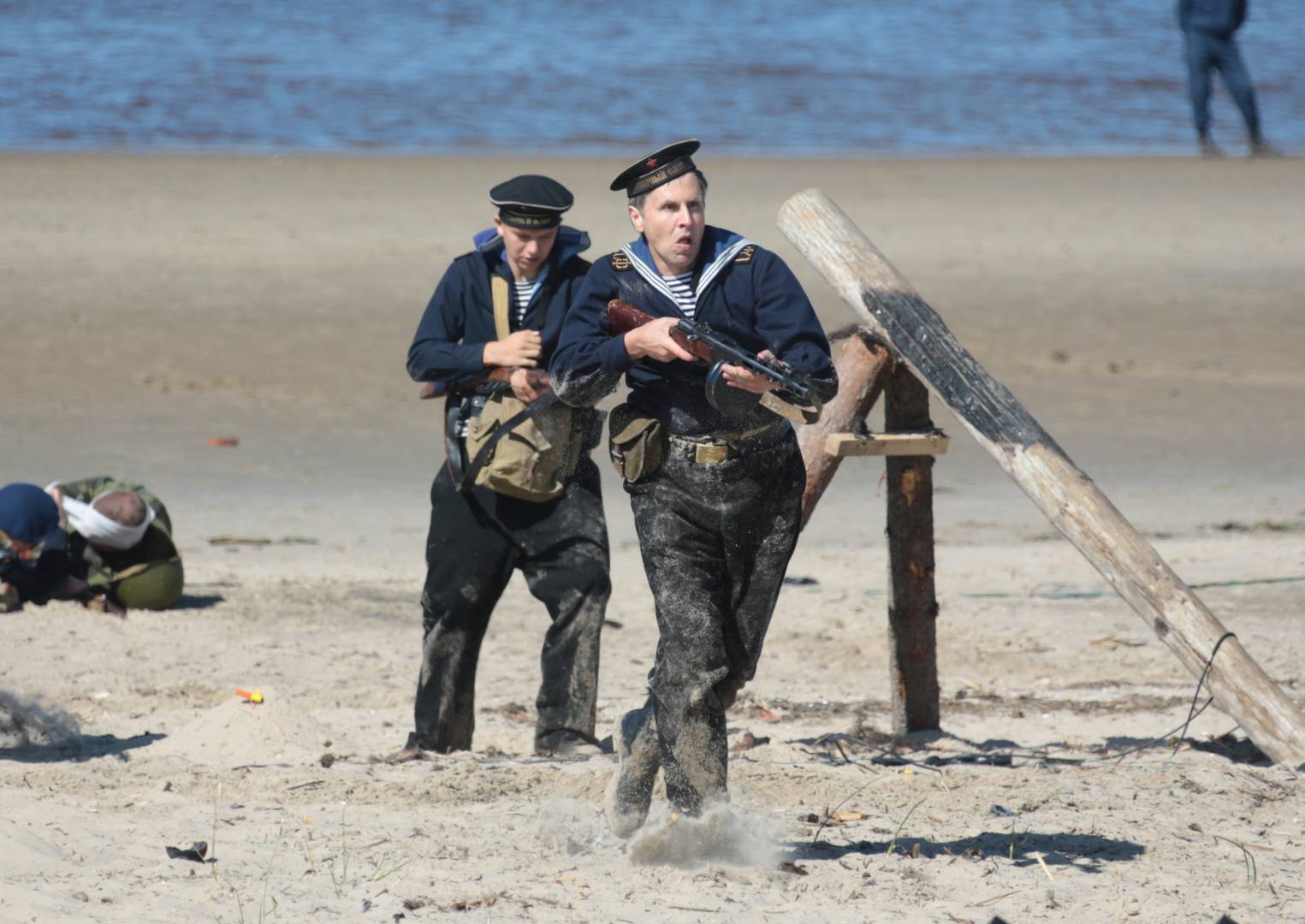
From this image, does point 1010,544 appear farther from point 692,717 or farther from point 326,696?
point 692,717

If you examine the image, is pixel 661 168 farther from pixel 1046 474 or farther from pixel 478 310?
pixel 1046 474

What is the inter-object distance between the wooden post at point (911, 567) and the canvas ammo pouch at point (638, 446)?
1.86m

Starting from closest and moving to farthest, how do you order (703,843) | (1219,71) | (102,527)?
1. (703,843)
2. (102,527)
3. (1219,71)

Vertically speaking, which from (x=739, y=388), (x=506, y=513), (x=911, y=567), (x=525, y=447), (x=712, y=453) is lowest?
(x=911, y=567)

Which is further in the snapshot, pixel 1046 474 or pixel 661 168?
pixel 1046 474

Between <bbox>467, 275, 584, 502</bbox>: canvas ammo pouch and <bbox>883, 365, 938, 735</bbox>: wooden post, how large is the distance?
1.24 m

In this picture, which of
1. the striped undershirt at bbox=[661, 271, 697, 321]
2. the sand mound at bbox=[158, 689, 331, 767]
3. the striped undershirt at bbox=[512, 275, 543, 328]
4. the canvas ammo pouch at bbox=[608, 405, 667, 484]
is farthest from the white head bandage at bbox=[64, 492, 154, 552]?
the striped undershirt at bbox=[661, 271, 697, 321]

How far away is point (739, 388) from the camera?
419cm

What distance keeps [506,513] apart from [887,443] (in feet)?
4.41

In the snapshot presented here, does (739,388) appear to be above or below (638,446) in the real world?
above

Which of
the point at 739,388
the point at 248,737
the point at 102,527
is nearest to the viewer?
the point at 739,388

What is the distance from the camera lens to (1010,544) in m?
9.69

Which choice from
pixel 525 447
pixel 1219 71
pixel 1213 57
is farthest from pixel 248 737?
pixel 1219 71

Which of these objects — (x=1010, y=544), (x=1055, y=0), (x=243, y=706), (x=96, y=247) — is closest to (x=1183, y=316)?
(x=1010, y=544)
